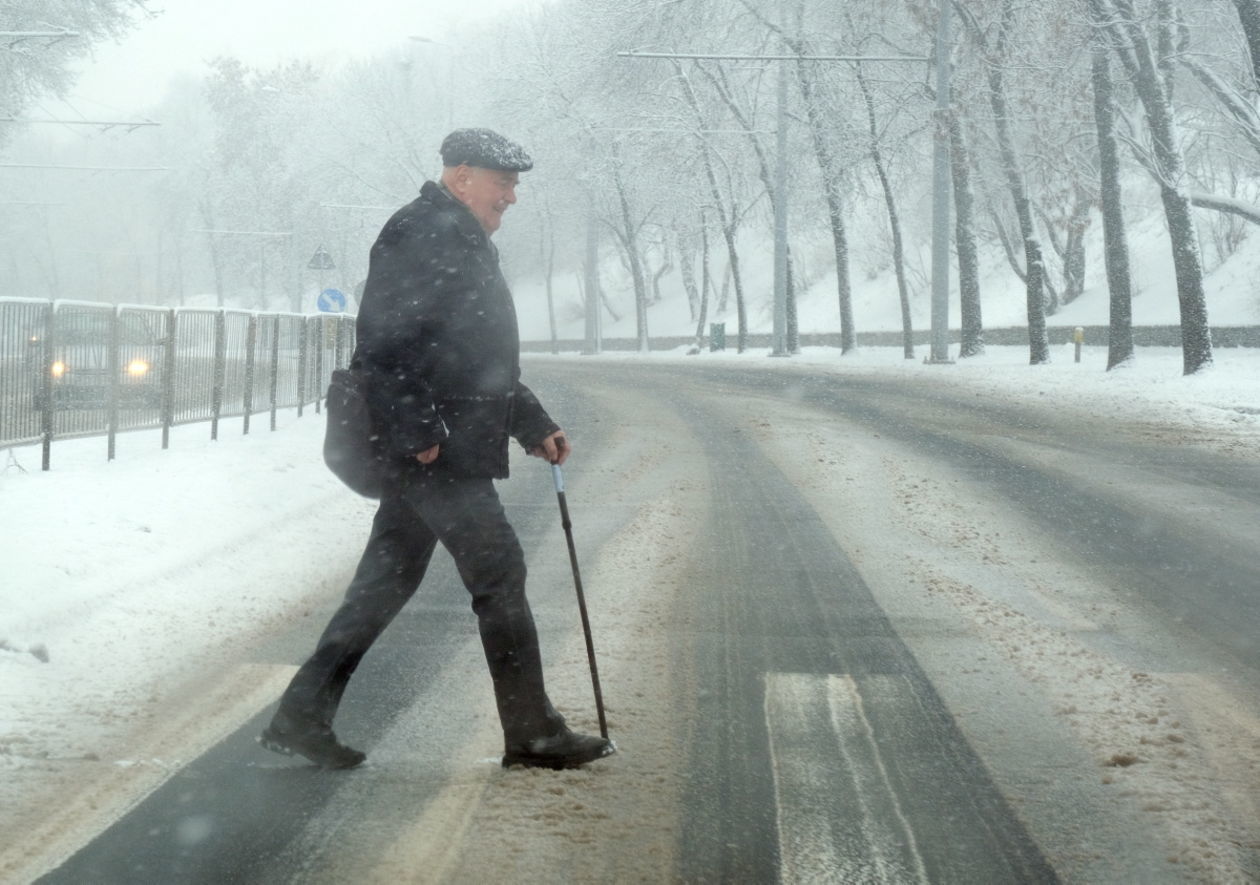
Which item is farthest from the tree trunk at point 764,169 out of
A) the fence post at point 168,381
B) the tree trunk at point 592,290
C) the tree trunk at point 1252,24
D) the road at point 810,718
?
the road at point 810,718

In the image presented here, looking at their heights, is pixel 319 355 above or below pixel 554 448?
above

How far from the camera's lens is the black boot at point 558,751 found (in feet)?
→ 14.7

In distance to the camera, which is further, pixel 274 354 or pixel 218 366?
pixel 274 354

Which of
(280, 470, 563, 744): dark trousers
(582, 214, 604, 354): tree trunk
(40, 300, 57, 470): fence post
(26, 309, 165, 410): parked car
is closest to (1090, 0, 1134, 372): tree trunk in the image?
(26, 309, 165, 410): parked car

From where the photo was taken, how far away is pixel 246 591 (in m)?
7.68

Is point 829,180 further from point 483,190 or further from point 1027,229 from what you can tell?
point 483,190

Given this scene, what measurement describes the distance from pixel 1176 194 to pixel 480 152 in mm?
20747

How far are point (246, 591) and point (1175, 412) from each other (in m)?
14.3

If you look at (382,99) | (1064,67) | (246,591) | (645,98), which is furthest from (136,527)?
(382,99)

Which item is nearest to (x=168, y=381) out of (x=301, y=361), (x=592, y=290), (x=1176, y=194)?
(x=301, y=361)

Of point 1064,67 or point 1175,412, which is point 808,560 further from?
point 1064,67

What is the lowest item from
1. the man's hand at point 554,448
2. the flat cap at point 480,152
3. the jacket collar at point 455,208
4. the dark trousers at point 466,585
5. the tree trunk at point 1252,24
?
the dark trousers at point 466,585

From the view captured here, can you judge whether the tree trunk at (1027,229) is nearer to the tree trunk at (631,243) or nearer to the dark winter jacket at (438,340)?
the tree trunk at (631,243)

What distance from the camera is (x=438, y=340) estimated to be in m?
4.41
